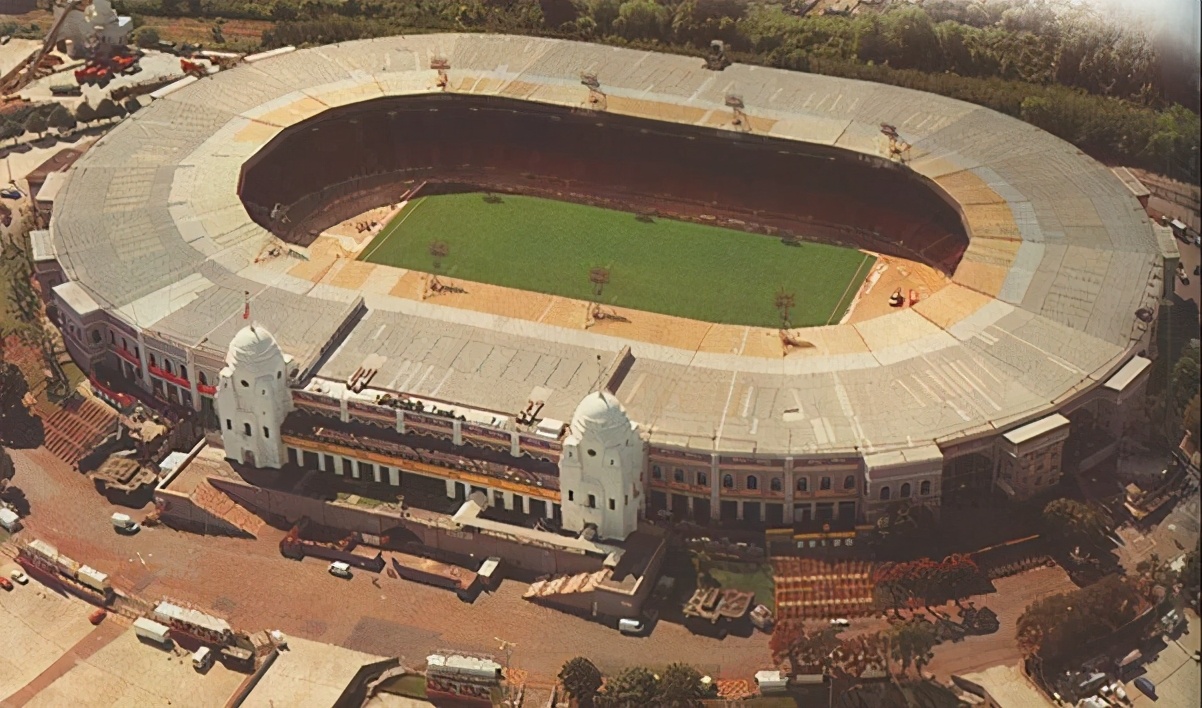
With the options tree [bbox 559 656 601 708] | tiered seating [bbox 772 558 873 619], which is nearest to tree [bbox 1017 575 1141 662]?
tiered seating [bbox 772 558 873 619]

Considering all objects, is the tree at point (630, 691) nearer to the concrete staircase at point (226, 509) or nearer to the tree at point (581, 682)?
the tree at point (581, 682)

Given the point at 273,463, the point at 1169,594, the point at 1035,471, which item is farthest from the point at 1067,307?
the point at 273,463

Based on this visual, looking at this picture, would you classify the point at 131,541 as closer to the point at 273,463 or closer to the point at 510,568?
the point at 273,463

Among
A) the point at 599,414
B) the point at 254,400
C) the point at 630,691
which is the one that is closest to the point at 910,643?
the point at 630,691

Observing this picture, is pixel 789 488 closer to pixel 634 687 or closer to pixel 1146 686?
pixel 634 687

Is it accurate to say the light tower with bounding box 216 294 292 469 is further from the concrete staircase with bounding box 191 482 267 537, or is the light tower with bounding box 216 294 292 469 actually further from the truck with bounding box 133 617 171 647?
the truck with bounding box 133 617 171 647
